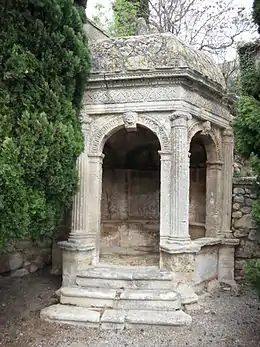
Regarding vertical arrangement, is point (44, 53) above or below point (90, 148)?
above

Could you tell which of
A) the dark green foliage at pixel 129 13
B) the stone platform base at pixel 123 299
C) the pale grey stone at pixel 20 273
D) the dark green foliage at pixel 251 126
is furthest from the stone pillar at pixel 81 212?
the dark green foliage at pixel 129 13

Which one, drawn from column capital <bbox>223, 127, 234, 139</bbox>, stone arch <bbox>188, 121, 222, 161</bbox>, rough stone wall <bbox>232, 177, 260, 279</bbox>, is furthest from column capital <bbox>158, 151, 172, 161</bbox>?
rough stone wall <bbox>232, 177, 260, 279</bbox>

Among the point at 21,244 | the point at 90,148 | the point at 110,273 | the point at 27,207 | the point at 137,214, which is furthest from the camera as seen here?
the point at 137,214

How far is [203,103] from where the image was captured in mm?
6402

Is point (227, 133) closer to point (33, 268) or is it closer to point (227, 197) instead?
point (227, 197)

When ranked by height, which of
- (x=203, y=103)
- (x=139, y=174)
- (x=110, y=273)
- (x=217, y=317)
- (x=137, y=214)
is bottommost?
(x=217, y=317)

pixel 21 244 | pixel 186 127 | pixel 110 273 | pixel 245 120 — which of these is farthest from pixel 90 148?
pixel 245 120

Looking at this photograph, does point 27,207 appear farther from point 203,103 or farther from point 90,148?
point 203,103

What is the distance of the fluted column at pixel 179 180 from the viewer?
18.8ft

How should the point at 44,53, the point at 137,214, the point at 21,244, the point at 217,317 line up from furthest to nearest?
the point at 137,214
the point at 21,244
the point at 217,317
the point at 44,53

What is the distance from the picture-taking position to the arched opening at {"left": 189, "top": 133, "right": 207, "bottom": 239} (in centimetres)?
800

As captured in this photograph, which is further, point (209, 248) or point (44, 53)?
point (209, 248)

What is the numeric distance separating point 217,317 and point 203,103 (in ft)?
10.9

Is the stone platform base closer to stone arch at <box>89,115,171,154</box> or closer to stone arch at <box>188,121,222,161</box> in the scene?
stone arch at <box>89,115,171,154</box>
